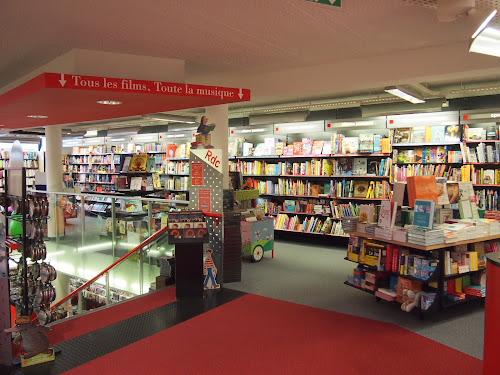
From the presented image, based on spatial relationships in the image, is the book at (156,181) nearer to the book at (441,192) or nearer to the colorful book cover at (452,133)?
the colorful book cover at (452,133)

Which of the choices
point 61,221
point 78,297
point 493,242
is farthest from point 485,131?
point 61,221

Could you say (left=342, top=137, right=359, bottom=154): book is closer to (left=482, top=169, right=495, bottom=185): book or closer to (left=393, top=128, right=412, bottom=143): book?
(left=393, top=128, right=412, bottom=143): book

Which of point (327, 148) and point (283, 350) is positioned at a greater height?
point (327, 148)

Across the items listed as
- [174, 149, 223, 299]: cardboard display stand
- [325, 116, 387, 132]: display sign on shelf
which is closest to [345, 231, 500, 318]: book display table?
[174, 149, 223, 299]: cardboard display stand

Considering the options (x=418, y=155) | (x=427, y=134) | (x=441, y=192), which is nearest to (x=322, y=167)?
(x=418, y=155)

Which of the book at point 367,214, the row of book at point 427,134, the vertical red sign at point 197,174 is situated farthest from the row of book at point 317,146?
the vertical red sign at point 197,174

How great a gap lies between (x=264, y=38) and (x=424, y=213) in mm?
2607

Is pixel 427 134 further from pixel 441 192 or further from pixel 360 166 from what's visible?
pixel 441 192

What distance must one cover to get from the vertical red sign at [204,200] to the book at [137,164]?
5.71 m

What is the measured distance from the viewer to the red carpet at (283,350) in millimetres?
3213

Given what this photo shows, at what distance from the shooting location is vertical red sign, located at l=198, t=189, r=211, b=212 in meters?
5.31

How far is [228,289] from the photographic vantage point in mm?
5336

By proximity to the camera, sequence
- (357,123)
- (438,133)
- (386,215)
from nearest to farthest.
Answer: (386,215) → (438,133) → (357,123)

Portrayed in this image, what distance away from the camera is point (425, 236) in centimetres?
413
